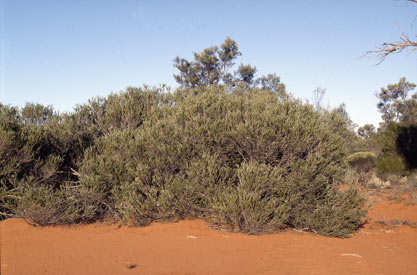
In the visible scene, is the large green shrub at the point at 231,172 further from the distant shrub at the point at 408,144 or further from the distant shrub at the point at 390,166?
the distant shrub at the point at 408,144

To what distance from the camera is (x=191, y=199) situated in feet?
23.3

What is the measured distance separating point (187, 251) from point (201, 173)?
1928 millimetres

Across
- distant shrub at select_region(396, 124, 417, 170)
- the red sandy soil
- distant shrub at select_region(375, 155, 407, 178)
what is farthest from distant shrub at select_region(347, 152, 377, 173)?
the red sandy soil

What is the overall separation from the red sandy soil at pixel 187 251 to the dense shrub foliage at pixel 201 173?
0.39 m

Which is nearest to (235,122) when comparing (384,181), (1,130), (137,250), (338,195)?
(338,195)

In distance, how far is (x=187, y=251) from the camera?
5.58 meters

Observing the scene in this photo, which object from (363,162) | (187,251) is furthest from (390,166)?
(187,251)

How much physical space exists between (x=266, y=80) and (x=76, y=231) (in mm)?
21886

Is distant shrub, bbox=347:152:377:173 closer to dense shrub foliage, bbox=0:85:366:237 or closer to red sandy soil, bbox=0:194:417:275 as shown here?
red sandy soil, bbox=0:194:417:275

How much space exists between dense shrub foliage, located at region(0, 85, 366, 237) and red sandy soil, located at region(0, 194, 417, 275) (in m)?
0.39

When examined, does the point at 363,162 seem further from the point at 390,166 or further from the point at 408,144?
the point at 408,144

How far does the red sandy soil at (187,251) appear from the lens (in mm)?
4766

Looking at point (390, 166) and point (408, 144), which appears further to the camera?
point (390, 166)

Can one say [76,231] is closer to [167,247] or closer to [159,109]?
[167,247]
